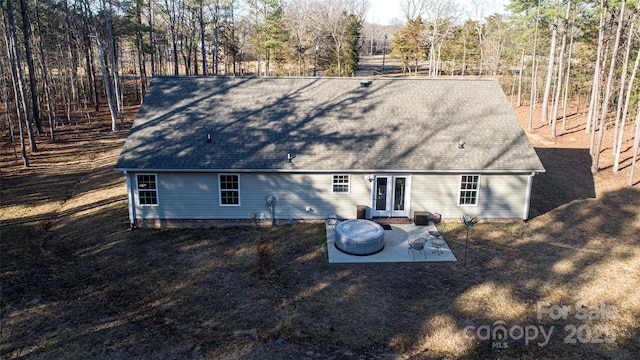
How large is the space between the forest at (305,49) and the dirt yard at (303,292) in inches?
383

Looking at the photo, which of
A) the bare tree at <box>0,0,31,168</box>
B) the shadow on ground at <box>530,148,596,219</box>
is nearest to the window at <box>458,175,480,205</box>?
the shadow on ground at <box>530,148,596,219</box>

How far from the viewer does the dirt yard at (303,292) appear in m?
9.64

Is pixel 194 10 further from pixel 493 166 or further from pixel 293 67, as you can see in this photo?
pixel 493 166

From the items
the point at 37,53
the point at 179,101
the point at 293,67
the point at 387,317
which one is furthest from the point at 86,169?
the point at 293,67

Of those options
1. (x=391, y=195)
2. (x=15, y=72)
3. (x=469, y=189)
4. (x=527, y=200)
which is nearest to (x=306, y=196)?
(x=391, y=195)

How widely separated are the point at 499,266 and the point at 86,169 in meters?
21.6

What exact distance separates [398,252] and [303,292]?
3.76 metres

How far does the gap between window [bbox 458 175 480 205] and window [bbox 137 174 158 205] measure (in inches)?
446

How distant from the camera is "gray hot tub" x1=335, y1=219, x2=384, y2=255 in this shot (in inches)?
538

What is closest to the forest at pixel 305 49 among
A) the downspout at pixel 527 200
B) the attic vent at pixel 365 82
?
the downspout at pixel 527 200

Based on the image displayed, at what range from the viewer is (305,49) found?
173 feet

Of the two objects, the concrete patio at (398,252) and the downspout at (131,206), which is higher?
the downspout at (131,206)

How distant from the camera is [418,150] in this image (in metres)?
16.2

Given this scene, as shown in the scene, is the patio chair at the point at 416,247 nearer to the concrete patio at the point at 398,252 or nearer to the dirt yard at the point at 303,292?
the concrete patio at the point at 398,252
